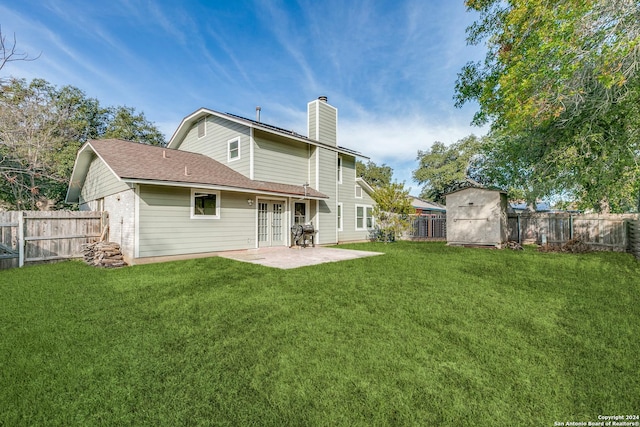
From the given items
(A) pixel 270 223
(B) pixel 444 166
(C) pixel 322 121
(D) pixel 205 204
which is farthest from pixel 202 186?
(B) pixel 444 166

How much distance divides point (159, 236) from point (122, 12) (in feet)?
27.8

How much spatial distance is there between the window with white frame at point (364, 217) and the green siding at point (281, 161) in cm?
405

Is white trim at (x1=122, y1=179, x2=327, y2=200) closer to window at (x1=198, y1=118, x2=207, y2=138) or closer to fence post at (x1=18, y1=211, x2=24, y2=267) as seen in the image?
fence post at (x1=18, y1=211, x2=24, y2=267)

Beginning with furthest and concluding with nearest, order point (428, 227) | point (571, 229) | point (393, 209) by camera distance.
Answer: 1. point (428, 227)
2. point (393, 209)
3. point (571, 229)

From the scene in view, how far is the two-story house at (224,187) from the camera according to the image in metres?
8.10

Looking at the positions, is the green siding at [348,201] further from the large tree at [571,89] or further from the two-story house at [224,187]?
the large tree at [571,89]

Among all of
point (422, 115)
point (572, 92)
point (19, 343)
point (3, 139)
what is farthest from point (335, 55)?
point (19, 343)

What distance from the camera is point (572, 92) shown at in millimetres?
5957

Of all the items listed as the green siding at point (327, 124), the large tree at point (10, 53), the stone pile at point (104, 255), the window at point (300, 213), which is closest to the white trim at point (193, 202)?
the stone pile at point (104, 255)

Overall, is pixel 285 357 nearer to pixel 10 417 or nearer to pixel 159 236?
pixel 10 417

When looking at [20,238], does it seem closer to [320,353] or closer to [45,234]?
[45,234]

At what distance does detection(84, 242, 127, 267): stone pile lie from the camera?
25.1 feet

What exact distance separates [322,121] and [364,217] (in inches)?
230

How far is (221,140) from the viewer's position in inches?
462
